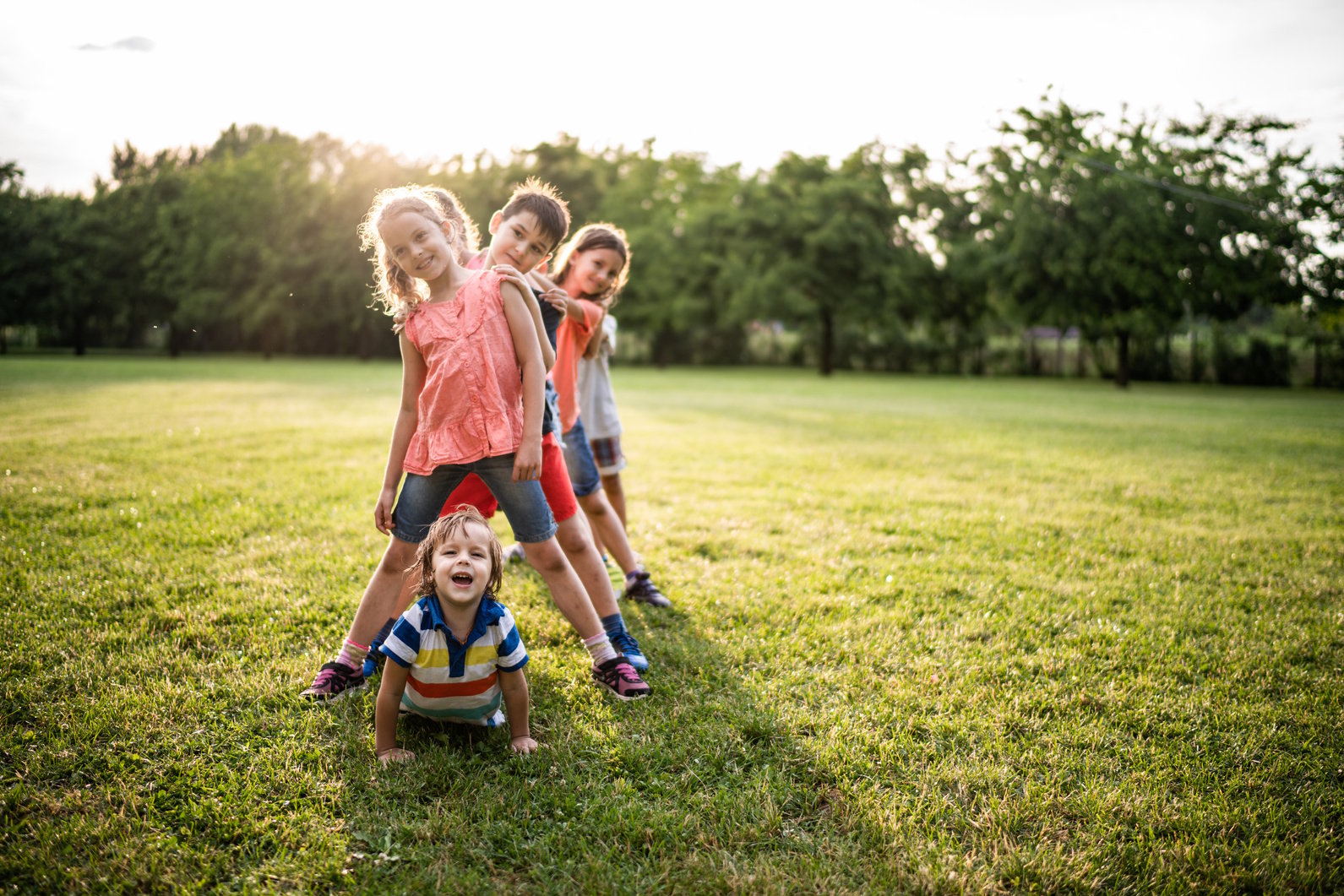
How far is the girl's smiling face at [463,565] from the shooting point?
2.39 m

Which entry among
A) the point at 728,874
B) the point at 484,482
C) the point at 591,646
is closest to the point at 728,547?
the point at 591,646

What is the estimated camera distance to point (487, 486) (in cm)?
281

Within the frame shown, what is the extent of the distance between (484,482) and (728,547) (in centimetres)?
232

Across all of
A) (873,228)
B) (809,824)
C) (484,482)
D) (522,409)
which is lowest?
(809,824)

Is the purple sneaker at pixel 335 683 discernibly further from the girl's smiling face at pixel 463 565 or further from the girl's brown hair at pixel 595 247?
the girl's brown hair at pixel 595 247

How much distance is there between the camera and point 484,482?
2.82 meters

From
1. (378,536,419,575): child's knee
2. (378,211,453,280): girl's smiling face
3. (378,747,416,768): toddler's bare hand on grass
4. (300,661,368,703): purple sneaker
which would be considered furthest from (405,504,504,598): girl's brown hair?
(378,211,453,280): girl's smiling face

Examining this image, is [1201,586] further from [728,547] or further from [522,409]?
[522,409]

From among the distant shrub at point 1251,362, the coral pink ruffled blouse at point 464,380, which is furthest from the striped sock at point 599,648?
the distant shrub at point 1251,362

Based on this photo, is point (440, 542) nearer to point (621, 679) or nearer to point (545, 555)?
point (545, 555)

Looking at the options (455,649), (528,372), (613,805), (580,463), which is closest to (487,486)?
(528,372)

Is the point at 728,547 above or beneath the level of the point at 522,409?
beneath

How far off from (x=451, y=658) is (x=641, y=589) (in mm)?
1565

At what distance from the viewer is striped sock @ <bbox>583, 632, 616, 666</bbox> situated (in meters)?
2.96
